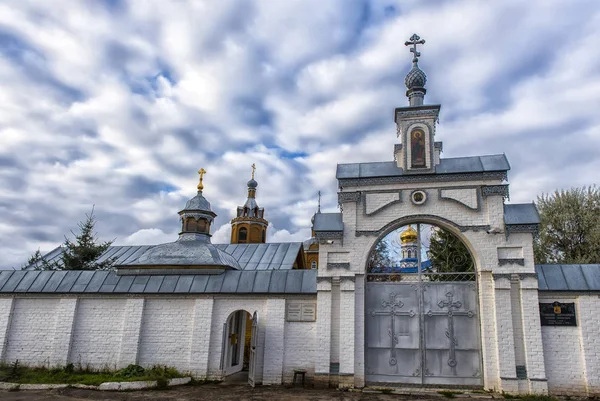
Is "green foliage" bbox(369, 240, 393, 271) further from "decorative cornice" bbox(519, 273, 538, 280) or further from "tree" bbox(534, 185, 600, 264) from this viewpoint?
"tree" bbox(534, 185, 600, 264)

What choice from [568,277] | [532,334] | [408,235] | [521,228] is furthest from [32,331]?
[568,277]

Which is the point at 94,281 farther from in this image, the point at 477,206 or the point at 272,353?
the point at 477,206

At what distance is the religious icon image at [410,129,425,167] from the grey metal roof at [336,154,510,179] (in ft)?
1.42

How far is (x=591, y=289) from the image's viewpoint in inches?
412

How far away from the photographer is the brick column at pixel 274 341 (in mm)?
11445

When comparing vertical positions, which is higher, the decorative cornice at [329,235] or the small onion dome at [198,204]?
the small onion dome at [198,204]

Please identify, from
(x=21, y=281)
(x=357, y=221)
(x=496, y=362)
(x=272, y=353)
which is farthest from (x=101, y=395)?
(x=496, y=362)

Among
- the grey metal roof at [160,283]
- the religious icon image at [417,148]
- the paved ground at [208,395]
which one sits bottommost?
the paved ground at [208,395]

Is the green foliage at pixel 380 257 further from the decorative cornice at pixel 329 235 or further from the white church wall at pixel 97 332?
the white church wall at pixel 97 332

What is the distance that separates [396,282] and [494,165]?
398cm

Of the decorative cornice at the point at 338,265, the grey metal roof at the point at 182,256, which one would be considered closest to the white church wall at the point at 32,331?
the grey metal roof at the point at 182,256

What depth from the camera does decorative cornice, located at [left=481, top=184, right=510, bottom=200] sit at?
444 inches

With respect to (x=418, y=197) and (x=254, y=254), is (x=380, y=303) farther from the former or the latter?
(x=254, y=254)

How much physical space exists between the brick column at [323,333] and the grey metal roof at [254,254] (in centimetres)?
1204
